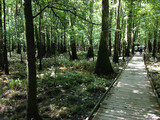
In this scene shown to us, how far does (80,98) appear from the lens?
23.0 ft

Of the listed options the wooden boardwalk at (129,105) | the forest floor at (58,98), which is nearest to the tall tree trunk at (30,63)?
the forest floor at (58,98)

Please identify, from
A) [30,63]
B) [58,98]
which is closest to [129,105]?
[58,98]

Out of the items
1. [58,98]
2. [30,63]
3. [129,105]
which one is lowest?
[58,98]

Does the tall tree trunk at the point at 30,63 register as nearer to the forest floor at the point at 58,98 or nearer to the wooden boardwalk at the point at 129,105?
the forest floor at the point at 58,98

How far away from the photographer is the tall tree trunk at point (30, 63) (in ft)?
13.5

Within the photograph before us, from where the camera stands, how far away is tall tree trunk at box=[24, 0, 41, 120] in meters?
4.11

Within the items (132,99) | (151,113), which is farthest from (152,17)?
(151,113)

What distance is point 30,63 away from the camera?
430 cm

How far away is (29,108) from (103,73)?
7301 millimetres

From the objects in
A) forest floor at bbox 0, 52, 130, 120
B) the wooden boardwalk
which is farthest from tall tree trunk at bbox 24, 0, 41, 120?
the wooden boardwalk

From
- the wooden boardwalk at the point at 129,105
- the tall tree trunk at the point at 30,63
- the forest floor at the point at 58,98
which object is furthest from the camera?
the forest floor at the point at 58,98

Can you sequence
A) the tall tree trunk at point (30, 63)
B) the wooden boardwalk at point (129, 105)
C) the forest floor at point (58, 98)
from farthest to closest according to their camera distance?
the forest floor at point (58, 98), the wooden boardwalk at point (129, 105), the tall tree trunk at point (30, 63)

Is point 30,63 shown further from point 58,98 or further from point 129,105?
point 129,105

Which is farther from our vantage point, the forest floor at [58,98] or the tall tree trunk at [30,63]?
the forest floor at [58,98]
